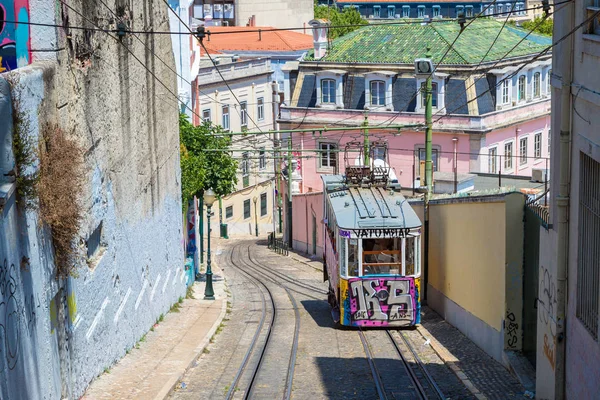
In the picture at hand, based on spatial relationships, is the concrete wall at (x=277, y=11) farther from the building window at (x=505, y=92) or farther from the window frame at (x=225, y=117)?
the building window at (x=505, y=92)

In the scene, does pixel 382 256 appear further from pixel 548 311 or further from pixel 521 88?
pixel 521 88

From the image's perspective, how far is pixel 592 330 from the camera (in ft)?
37.8

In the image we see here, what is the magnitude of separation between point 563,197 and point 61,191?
657 cm

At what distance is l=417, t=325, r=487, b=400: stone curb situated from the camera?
15220mm

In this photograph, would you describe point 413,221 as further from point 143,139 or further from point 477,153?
point 477,153

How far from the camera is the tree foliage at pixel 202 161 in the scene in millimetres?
30156

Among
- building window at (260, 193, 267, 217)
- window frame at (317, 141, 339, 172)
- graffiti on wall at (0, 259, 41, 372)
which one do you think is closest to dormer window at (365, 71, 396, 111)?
window frame at (317, 141, 339, 172)

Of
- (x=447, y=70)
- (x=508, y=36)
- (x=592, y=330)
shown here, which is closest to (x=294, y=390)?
(x=592, y=330)

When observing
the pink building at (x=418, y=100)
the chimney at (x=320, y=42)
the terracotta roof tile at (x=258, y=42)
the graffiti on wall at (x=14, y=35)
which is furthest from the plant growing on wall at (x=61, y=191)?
the terracotta roof tile at (x=258, y=42)

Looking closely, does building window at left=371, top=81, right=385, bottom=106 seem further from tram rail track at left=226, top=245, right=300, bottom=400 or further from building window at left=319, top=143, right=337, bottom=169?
tram rail track at left=226, top=245, right=300, bottom=400

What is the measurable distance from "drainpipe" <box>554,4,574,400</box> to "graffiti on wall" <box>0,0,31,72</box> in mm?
7335

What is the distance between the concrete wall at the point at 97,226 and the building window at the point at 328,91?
27908 mm

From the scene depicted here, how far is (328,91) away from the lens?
52656mm

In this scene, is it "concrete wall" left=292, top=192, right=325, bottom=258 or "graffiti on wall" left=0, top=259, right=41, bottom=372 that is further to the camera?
"concrete wall" left=292, top=192, right=325, bottom=258
